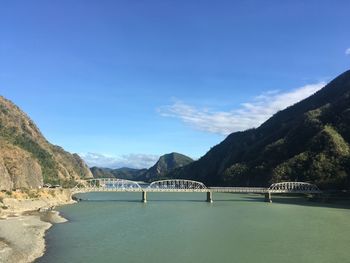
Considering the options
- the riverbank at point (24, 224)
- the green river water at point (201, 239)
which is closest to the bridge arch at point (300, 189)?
the green river water at point (201, 239)

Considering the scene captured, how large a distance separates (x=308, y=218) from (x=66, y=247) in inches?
1939

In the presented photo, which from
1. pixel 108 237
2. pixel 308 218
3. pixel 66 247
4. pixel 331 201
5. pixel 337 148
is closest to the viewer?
pixel 66 247

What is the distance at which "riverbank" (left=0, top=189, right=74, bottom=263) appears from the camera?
148 feet

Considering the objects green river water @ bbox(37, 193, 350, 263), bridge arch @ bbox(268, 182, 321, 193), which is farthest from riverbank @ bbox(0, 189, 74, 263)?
bridge arch @ bbox(268, 182, 321, 193)

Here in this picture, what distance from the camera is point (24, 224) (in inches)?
2724

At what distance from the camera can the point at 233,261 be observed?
43156 mm

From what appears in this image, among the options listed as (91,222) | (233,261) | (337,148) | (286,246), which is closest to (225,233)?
(286,246)

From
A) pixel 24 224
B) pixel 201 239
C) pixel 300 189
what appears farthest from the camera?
pixel 300 189

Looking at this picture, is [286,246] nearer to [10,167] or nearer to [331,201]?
[331,201]

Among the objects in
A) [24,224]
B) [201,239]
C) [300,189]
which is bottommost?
[201,239]

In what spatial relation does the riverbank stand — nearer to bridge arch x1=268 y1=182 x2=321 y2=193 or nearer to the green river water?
the green river water

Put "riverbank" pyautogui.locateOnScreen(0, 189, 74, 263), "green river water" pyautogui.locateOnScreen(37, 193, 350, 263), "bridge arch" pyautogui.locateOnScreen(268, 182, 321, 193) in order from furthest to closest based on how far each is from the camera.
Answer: "bridge arch" pyautogui.locateOnScreen(268, 182, 321, 193) < "green river water" pyautogui.locateOnScreen(37, 193, 350, 263) < "riverbank" pyautogui.locateOnScreen(0, 189, 74, 263)

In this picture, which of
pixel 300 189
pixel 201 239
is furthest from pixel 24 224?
pixel 300 189

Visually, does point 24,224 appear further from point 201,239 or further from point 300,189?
point 300,189
